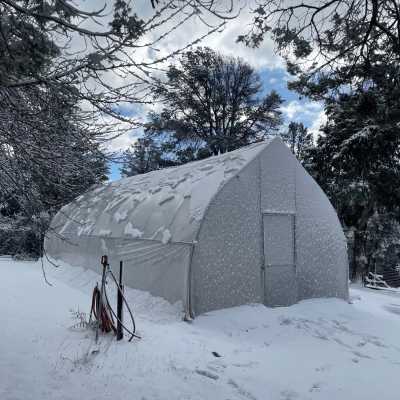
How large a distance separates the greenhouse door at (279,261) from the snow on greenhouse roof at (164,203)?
164cm

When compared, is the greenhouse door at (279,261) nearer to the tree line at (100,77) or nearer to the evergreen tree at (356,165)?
the tree line at (100,77)

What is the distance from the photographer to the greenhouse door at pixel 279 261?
859cm

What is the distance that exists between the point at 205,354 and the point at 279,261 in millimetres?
3776

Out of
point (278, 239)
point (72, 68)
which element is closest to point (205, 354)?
point (278, 239)

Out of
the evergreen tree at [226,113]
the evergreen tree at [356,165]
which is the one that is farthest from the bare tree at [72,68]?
the evergreen tree at [226,113]

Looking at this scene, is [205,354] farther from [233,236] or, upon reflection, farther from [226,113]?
[226,113]

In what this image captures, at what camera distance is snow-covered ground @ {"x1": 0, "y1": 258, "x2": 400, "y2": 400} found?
4.44 meters

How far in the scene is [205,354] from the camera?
5.64 meters

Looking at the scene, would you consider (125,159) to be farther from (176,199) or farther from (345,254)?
(345,254)

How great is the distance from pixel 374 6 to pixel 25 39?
4.07 meters

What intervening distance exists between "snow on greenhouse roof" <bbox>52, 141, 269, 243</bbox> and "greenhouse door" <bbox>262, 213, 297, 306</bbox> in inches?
64.6

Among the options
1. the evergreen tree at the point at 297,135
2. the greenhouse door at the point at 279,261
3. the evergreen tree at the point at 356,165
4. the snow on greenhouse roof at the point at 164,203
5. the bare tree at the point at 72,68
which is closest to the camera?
the bare tree at the point at 72,68

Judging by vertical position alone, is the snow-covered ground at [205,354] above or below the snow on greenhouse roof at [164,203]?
below

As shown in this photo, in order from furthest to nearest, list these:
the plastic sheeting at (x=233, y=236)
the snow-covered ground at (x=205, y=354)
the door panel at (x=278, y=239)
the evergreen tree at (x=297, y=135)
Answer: the evergreen tree at (x=297, y=135), the door panel at (x=278, y=239), the plastic sheeting at (x=233, y=236), the snow-covered ground at (x=205, y=354)
